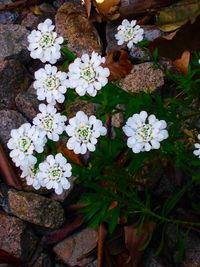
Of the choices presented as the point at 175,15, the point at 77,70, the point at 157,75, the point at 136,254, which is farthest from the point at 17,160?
the point at 175,15

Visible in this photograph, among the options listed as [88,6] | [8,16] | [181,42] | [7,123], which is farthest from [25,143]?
[8,16]

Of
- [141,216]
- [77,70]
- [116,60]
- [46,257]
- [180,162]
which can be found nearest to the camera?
[77,70]

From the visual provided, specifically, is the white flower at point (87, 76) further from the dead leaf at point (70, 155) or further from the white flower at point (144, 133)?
the dead leaf at point (70, 155)

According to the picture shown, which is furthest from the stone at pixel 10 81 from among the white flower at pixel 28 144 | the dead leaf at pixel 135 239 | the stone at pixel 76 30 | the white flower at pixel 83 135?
the white flower at pixel 83 135

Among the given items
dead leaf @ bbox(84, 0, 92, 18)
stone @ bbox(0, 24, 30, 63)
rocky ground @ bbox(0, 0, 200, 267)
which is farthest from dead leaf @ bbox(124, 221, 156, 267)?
dead leaf @ bbox(84, 0, 92, 18)

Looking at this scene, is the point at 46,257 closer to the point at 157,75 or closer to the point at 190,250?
the point at 190,250

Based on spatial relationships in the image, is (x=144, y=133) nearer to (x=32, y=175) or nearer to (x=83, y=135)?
(x=83, y=135)

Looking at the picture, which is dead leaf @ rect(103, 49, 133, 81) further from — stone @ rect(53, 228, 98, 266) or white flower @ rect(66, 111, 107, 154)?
white flower @ rect(66, 111, 107, 154)

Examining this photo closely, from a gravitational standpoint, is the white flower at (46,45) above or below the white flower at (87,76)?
above
